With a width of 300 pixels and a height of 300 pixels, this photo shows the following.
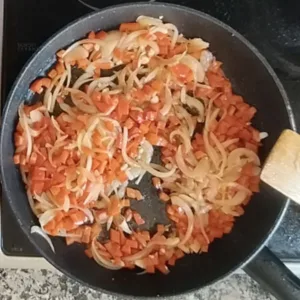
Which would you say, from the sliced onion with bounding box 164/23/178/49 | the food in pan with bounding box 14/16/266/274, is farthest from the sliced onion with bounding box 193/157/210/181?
the sliced onion with bounding box 164/23/178/49

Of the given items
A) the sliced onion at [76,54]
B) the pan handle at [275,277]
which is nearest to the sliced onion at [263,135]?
the pan handle at [275,277]

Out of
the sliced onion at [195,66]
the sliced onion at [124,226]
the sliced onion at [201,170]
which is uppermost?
the sliced onion at [195,66]

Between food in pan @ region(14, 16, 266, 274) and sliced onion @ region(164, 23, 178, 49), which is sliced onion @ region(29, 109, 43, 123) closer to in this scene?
food in pan @ region(14, 16, 266, 274)

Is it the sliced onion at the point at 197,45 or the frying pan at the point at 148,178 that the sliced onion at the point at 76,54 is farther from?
the sliced onion at the point at 197,45

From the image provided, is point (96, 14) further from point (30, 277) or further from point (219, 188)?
point (30, 277)

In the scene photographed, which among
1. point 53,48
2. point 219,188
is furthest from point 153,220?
point 53,48

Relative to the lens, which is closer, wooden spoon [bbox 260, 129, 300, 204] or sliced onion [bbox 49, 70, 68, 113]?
wooden spoon [bbox 260, 129, 300, 204]

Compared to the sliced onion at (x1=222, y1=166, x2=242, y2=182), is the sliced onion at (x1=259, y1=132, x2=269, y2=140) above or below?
above

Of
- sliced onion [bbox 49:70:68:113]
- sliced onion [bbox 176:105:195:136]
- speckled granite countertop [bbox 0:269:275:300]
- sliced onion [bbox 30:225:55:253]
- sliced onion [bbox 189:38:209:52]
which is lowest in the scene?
speckled granite countertop [bbox 0:269:275:300]
